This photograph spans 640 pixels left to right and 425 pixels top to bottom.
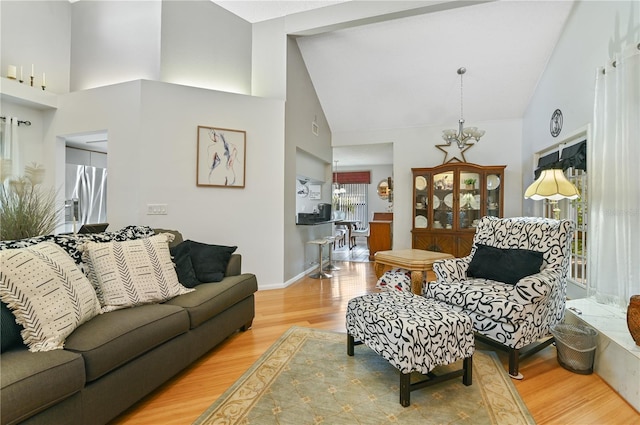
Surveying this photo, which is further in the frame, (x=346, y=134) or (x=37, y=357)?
(x=346, y=134)

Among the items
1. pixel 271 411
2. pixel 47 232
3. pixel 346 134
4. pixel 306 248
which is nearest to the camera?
pixel 271 411

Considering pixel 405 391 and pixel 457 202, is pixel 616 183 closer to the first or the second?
pixel 405 391

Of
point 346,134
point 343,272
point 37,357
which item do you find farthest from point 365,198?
point 37,357

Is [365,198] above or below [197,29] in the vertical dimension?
below

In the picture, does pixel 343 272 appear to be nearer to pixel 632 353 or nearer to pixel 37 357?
pixel 632 353

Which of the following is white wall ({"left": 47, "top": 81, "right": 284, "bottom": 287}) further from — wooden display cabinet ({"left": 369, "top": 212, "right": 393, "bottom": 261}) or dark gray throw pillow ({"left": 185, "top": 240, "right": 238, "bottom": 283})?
wooden display cabinet ({"left": 369, "top": 212, "right": 393, "bottom": 261})

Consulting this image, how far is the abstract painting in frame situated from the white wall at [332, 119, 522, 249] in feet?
9.18

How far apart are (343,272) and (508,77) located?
3946 millimetres

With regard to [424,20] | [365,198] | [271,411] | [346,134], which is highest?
[424,20]

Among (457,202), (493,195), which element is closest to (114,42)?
(457,202)

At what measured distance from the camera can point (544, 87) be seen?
4324mm

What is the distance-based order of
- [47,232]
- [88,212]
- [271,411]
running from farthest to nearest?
[88,212], [47,232], [271,411]

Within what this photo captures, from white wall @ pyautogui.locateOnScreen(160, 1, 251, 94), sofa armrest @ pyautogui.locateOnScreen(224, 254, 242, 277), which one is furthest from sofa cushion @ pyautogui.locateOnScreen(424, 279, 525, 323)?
white wall @ pyautogui.locateOnScreen(160, 1, 251, 94)

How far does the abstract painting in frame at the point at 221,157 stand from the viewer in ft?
12.1
